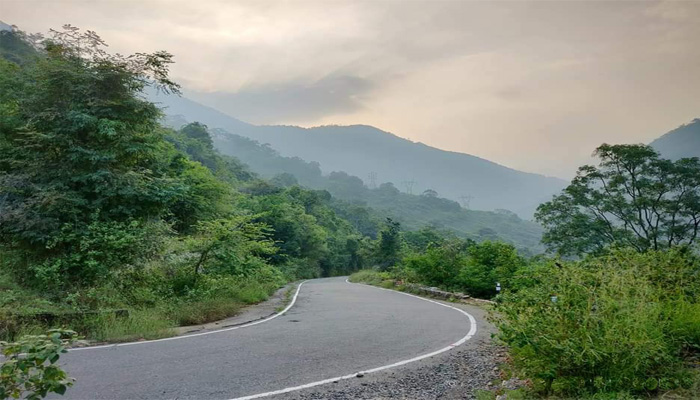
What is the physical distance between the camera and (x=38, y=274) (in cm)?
992

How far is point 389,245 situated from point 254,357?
36817 mm

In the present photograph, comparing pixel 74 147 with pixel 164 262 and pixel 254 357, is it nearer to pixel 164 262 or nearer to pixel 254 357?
pixel 164 262

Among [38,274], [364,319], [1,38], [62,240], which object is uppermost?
[1,38]

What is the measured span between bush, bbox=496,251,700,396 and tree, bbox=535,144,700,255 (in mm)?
23607

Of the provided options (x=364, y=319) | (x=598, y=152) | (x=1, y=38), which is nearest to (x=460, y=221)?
(x=598, y=152)

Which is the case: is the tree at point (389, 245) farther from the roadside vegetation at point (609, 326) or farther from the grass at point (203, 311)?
the roadside vegetation at point (609, 326)

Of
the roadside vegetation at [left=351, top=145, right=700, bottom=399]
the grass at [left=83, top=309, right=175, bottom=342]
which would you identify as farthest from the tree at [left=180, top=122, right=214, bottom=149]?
the roadside vegetation at [left=351, top=145, right=700, bottom=399]

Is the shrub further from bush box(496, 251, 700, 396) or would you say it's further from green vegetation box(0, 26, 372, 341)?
bush box(496, 251, 700, 396)

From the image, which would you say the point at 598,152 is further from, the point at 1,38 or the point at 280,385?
the point at 1,38

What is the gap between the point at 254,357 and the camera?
6.77 m

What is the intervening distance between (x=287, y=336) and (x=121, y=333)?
3195 millimetres

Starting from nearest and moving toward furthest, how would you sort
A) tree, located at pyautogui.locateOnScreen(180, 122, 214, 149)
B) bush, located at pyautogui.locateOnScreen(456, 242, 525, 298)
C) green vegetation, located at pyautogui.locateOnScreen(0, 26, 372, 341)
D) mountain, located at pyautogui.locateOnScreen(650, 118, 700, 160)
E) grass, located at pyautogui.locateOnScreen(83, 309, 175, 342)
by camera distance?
grass, located at pyautogui.locateOnScreen(83, 309, 175, 342), green vegetation, located at pyautogui.locateOnScreen(0, 26, 372, 341), bush, located at pyautogui.locateOnScreen(456, 242, 525, 298), tree, located at pyautogui.locateOnScreen(180, 122, 214, 149), mountain, located at pyautogui.locateOnScreen(650, 118, 700, 160)

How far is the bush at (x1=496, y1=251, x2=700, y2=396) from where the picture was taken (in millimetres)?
4234

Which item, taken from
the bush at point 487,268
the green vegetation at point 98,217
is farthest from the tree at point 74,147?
the bush at point 487,268
